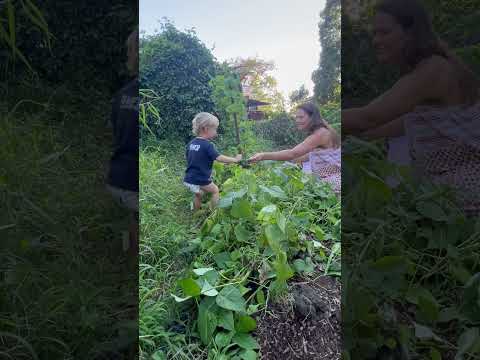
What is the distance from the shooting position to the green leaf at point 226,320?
1443 mm

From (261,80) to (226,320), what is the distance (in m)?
0.98

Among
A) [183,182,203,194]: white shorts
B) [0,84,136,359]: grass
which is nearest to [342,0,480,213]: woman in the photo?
[183,182,203,194]: white shorts

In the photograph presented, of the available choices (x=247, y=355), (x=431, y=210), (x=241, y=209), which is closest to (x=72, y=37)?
(x=241, y=209)

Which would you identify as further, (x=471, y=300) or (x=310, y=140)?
(x=310, y=140)

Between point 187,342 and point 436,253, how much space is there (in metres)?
1.01

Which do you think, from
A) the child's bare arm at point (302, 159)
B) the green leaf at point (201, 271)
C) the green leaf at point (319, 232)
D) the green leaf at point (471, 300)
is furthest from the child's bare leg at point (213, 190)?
the green leaf at point (471, 300)

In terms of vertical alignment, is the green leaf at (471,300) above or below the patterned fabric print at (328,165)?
below

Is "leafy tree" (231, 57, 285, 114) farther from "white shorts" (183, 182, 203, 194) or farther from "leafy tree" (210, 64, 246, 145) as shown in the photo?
"white shorts" (183, 182, 203, 194)

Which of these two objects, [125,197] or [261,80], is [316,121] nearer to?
[261,80]

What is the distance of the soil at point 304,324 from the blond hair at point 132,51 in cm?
106

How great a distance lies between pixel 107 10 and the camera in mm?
1276

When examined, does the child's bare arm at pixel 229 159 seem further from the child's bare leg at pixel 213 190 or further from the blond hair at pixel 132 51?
the blond hair at pixel 132 51

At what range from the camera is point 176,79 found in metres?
1.47

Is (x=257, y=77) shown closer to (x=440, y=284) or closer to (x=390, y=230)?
(x=390, y=230)
